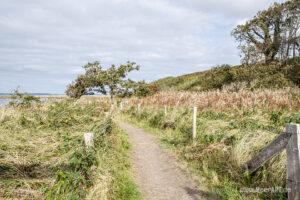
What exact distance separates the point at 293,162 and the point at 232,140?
3.82m

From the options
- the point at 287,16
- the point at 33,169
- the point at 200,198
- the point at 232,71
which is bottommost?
the point at 200,198

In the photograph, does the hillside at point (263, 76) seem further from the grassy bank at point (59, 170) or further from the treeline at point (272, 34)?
the grassy bank at point (59, 170)

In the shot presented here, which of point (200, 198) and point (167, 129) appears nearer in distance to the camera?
point (200, 198)

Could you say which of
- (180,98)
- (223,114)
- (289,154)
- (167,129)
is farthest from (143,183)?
(180,98)

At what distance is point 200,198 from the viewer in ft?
24.5

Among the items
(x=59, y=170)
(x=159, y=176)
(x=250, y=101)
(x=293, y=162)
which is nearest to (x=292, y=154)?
(x=293, y=162)

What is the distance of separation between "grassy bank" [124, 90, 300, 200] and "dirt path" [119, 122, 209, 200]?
420mm

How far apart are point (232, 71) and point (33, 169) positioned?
105 ft

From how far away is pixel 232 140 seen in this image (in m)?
9.60

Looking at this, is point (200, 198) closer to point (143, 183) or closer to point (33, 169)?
point (143, 183)

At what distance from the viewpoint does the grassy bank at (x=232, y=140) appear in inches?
282

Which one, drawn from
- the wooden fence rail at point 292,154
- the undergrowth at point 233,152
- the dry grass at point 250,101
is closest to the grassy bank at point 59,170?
the undergrowth at point 233,152

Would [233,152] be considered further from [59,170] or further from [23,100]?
[23,100]

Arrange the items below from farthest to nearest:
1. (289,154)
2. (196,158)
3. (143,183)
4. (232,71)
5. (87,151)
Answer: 1. (232,71)
2. (196,158)
3. (143,183)
4. (87,151)
5. (289,154)
